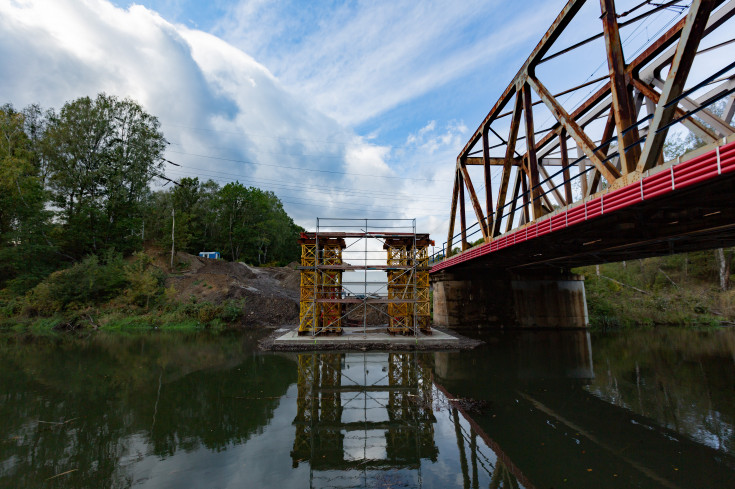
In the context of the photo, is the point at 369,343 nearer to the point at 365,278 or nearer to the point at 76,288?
the point at 365,278

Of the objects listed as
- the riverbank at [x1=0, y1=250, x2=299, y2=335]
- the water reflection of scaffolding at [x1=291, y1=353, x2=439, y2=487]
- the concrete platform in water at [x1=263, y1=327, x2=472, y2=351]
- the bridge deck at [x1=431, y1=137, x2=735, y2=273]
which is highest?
the bridge deck at [x1=431, y1=137, x2=735, y2=273]

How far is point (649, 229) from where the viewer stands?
1323 centimetres

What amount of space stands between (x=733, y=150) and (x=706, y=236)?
11.0 meters

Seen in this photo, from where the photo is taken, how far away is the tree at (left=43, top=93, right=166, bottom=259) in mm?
34344

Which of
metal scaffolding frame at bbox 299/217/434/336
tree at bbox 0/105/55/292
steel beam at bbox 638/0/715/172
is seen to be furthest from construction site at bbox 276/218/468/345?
tree at bbox 0/105/55/292

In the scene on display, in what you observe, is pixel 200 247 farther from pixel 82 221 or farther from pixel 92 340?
pixel 92 340

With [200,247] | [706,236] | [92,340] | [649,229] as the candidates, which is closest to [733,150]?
[649,229]

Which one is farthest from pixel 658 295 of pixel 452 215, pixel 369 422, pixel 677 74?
pixel 369 422

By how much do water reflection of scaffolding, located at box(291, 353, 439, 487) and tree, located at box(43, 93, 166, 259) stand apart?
35041mm

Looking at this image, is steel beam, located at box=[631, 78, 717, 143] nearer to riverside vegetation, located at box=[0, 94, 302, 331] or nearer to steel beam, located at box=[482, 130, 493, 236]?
steel beam, located at box=[482, 130, 493, 236]

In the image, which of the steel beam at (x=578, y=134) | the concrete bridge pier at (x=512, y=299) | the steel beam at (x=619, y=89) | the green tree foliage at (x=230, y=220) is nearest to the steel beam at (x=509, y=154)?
the steel beam at (x=578, y=134)

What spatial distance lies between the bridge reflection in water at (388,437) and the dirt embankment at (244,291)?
16.2m

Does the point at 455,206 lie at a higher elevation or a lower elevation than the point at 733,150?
higher

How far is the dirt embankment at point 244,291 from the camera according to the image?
28.5 m
